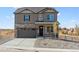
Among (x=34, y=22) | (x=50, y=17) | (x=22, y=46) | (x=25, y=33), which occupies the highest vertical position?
(x=50, y=17)

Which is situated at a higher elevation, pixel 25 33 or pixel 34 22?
pixel 34 22

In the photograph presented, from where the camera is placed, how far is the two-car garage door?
21.1 ft

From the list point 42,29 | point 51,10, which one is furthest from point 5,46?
point 51,10

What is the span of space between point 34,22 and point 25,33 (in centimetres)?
33

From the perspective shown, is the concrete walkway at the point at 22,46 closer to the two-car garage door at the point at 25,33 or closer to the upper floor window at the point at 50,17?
the two-car garage door at the point at 25,33

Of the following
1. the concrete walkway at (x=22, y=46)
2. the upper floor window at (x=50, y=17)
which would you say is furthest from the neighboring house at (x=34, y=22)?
the concrete walkway at (x=22, y=46)

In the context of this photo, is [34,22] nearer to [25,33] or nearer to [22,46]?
[25,33]

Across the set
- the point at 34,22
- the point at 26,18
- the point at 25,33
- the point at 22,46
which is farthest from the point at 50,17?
the point at 22,46

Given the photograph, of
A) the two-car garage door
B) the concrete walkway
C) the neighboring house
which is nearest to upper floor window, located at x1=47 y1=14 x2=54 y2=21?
the neighboring house

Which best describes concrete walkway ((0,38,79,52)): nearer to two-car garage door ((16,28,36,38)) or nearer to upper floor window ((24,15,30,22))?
two-car garage door ((16,28,36,38))

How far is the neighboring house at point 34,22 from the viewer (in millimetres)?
6449

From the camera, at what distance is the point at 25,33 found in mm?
6484
